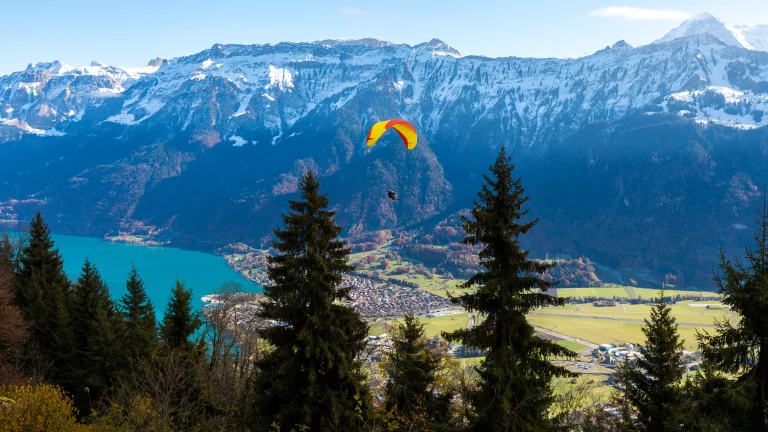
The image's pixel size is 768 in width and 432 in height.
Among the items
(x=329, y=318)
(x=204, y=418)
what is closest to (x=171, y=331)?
(x=204, y=418)

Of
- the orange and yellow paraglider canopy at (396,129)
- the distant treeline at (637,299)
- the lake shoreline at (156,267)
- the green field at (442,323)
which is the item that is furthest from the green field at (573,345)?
the lake shoreline at (156,267)

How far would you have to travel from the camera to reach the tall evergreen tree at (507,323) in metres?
14.3

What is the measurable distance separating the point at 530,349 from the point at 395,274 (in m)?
117

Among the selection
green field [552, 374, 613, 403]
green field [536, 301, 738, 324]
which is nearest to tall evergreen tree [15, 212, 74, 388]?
green field [552, 374, 613, 403]

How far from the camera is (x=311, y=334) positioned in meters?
17.0

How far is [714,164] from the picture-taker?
17725 cm

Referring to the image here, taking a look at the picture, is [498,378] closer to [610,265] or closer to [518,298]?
[518,298]

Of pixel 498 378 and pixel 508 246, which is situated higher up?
pixel 508 246

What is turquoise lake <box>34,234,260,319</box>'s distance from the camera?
11100 centimetres

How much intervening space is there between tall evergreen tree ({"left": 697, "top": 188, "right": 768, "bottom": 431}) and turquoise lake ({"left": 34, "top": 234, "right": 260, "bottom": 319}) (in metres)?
88.1

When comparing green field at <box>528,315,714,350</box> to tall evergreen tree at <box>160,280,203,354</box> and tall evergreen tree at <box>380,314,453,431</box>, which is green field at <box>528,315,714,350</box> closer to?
tall evergreen tree at <box>380,314,453,431</box>

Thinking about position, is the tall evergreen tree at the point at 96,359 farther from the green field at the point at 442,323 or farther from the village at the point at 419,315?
the green field at the point at 442,323

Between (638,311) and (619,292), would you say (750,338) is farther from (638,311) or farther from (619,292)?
(619,292)

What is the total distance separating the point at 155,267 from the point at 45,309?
12431 centimetres
